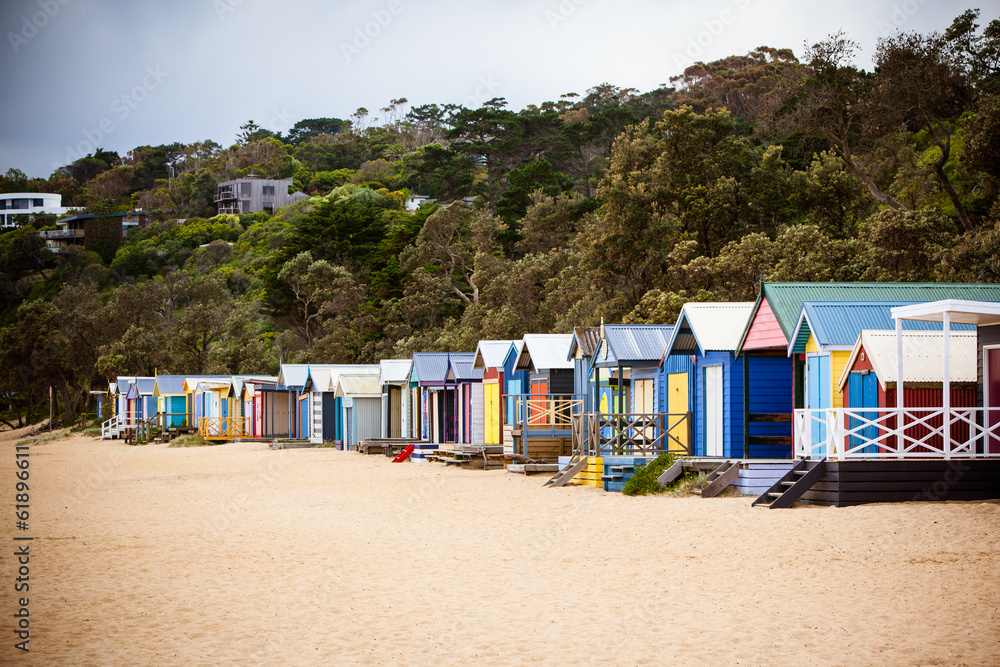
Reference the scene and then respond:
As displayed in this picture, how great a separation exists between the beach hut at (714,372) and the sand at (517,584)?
250cm

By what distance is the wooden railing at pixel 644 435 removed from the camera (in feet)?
69.6

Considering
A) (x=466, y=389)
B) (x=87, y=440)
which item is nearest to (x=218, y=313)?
(x=87, y=440)

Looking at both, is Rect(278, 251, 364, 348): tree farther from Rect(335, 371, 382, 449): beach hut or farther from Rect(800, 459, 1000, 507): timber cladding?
Rect(800, 459, 1000, 507): timber cladding

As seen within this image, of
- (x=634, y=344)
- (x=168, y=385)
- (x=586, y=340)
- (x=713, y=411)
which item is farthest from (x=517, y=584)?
(x=168, y=385)

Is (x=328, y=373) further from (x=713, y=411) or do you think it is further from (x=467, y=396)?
(x=713, y=411)

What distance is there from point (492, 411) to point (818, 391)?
16070 mm

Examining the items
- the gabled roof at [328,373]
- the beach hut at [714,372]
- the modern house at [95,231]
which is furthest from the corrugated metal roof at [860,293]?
the modern house at [95,231]

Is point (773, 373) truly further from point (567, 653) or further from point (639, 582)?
point (567, 653)

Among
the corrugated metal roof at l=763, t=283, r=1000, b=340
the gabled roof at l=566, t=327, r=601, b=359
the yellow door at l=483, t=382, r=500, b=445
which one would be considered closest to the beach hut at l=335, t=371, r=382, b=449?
the yellow door at l=483, t=382, r=500, b=445

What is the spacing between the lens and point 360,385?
41.5 metres

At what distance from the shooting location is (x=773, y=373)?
19.2 m

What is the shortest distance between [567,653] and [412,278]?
5415 centimetres

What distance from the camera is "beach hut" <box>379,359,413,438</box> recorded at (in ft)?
130

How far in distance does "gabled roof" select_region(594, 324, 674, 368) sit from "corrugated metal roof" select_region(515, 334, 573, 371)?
14.4 feet
